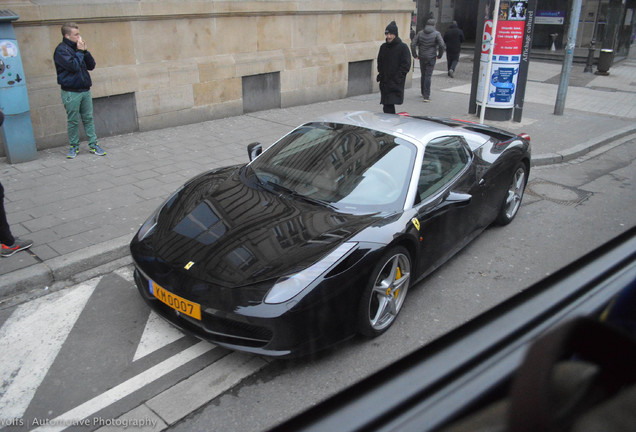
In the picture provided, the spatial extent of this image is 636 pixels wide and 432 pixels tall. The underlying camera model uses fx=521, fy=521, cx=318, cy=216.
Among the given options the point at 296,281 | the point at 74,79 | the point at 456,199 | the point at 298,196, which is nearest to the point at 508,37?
the point at 456,199

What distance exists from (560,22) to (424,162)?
2379 cm

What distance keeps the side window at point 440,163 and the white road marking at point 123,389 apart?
2155mm

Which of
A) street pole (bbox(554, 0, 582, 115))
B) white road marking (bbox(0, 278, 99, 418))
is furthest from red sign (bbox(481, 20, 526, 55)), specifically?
Result: white road marking (bbox(0, 278, 99, 418))

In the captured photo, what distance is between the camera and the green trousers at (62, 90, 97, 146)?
7496mm

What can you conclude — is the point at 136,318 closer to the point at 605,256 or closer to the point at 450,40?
the point at 605,256

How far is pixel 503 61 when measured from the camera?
1099cm

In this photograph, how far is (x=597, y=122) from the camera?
38.4ft

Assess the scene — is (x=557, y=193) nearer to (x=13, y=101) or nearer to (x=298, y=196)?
(x=298, y=196)

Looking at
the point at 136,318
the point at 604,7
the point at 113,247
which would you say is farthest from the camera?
the point at 604,7

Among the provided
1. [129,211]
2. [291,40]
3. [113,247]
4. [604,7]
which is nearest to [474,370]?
[113,247]

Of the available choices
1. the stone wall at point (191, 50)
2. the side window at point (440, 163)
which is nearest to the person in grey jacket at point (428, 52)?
the stone wall at point (191, 50)

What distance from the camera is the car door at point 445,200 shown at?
4293mm

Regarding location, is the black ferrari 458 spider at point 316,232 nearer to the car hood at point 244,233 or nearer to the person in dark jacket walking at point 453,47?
the car hood at point 244,233

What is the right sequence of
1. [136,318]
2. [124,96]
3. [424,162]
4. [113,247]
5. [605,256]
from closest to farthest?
1. [605,256]
2. [136,318]
3. [424,162]
4. [113,247]
5. [124,96]
